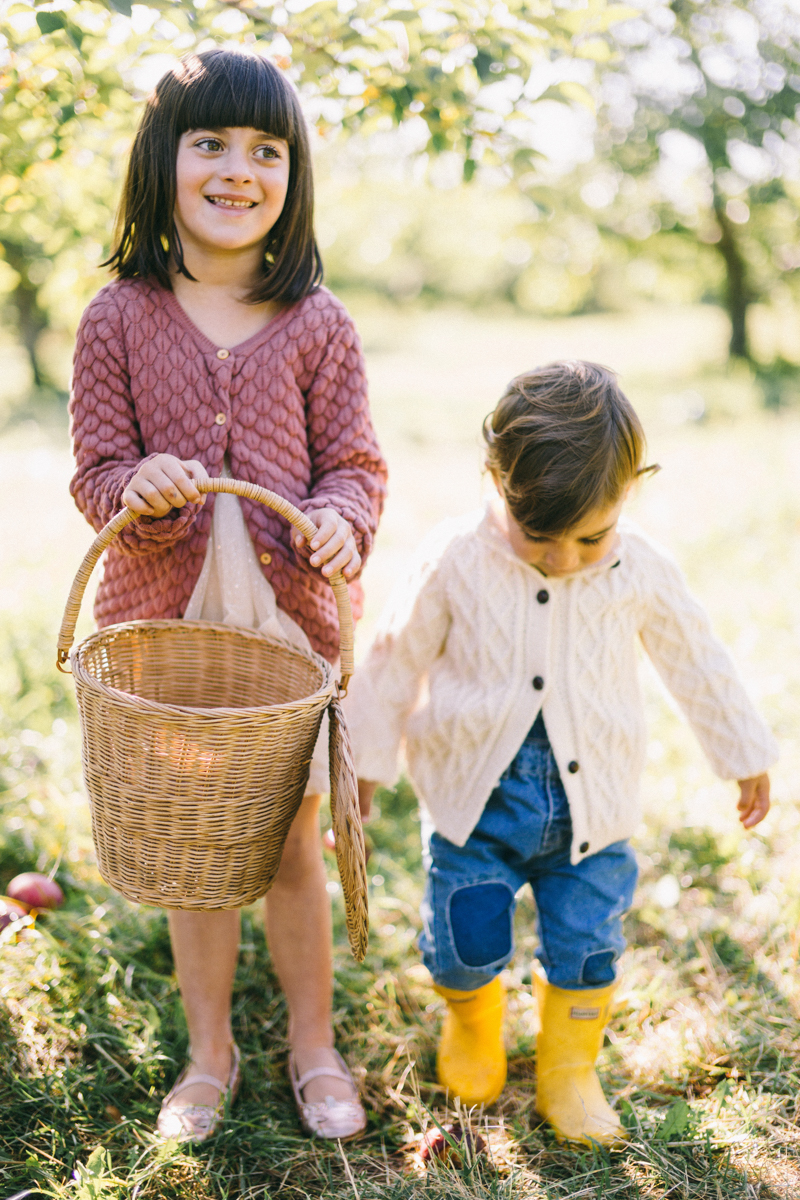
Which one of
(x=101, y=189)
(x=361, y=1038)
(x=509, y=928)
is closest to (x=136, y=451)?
(x=509, y=928)

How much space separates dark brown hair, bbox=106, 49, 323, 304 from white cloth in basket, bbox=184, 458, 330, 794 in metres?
0.39

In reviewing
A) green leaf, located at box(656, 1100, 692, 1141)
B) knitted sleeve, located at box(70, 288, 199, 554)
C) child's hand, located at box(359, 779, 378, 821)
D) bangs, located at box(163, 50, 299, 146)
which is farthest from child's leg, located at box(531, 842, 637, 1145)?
bangs, located at box(163, 50, 299, 146)

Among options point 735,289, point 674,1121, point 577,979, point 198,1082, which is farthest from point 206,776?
point 735,289

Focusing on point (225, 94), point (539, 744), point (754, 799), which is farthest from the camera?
point (754, 799)

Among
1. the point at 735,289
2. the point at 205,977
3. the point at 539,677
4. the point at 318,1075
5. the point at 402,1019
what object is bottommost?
the point at 735,289

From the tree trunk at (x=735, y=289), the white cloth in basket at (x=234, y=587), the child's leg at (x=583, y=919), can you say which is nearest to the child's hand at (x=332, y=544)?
the white cloth in basket at (x=234, y=587)

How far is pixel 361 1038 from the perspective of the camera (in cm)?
206

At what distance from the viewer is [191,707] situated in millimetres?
1593

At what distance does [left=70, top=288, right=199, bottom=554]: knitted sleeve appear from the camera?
5.43 ft

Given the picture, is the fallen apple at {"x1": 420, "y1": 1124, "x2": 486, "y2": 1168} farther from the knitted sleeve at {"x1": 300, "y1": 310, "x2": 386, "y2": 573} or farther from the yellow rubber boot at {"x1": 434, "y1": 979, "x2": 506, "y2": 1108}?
the knitted sleeve at {"x1": 300, "y1": 310, "x2": 386, "y2": 573}

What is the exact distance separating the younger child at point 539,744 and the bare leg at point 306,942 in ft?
0.48

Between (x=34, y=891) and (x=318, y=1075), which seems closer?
(x=318, y=1075)

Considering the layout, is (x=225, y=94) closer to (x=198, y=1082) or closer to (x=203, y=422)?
(x=203, y=422)

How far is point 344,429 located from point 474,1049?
124cm
